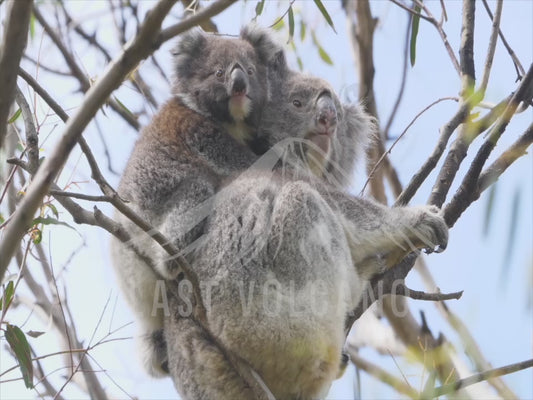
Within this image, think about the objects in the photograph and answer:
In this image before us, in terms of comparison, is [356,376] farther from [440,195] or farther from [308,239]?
[440,195]

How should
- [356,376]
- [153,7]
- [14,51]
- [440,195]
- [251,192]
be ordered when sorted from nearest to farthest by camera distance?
[14,51] → [153,7] → [356,376] → [251,192] → [440,195]

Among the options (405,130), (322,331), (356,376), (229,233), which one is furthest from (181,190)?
(356,376)

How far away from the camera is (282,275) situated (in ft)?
9.64

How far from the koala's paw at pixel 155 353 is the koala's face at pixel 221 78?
41.0 inches

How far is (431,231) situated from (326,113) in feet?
3.17

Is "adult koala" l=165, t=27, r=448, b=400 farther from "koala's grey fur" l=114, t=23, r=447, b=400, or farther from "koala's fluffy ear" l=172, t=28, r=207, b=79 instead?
"koala's fluffy ear" l=172, t=28, r=207, b=79

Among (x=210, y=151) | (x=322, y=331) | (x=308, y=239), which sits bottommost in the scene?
(x=322, y=331)

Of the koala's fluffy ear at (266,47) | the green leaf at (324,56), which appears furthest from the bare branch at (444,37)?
the green leaf at (324,56)

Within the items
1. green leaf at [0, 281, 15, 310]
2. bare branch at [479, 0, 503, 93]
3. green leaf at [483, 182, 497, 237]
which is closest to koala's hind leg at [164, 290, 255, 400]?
green leaf at [0, 281, 15, 310]

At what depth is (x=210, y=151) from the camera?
11.1 feet

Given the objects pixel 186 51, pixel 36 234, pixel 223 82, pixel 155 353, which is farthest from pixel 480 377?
pixel 186 51

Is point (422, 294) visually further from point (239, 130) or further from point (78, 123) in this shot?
point (78, 123)

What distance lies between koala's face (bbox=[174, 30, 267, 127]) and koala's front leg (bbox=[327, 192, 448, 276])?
2.27ft

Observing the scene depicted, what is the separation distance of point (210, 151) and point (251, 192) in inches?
14.5
